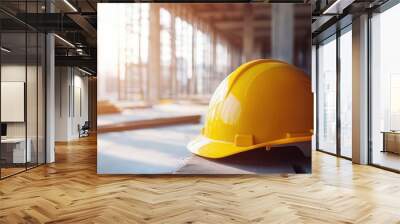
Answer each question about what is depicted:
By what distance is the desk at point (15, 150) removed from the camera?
567cm

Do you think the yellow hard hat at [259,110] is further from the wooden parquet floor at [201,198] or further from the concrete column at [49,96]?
the concrete column at [49,96]

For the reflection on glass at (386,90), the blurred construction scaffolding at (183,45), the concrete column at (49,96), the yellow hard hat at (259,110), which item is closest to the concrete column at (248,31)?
the blurred construction scaffolding at (183,45)

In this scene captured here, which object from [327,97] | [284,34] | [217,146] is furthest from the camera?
[327,97]

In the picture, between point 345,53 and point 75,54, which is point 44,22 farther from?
point 345,53

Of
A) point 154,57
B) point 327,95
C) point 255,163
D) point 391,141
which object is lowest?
point 255,163

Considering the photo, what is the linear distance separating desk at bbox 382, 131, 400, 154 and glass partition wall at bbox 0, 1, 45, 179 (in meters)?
5.85

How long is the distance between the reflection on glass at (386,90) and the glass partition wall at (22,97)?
575 cm

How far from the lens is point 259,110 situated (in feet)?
15.5

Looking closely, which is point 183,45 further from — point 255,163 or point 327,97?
point 327,97

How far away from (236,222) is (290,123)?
1909mm

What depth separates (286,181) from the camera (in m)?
5.10

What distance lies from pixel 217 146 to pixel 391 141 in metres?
3.18

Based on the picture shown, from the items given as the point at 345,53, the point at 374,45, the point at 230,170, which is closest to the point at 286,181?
the point at 230,170

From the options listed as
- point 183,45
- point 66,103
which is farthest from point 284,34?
point 66,103
